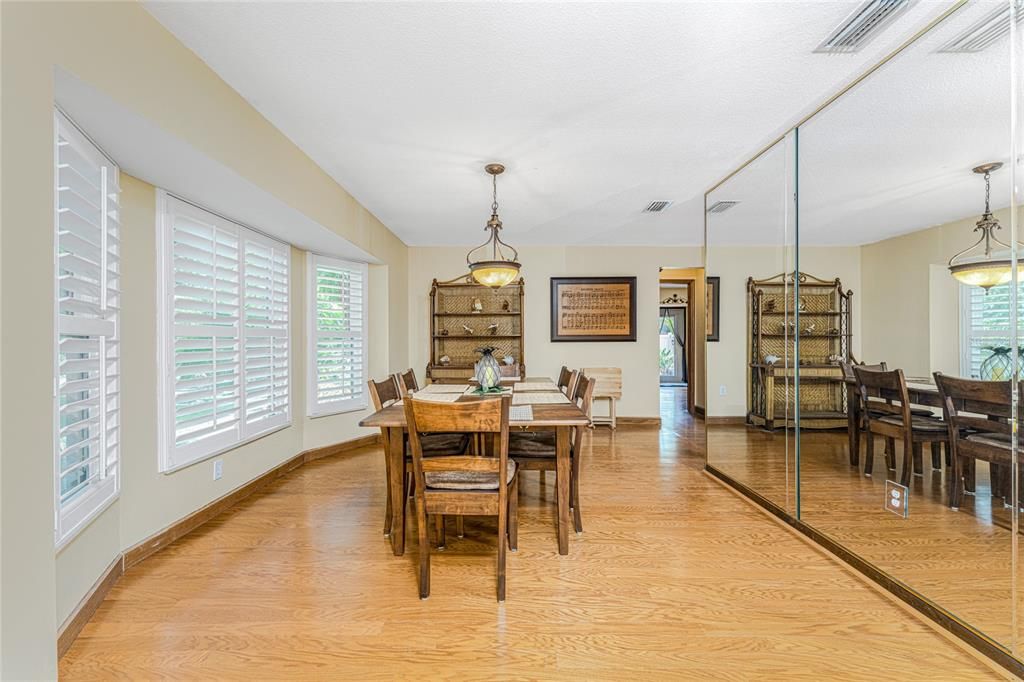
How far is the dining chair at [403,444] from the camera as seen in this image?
2.71 metres

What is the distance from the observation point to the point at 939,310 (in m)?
2.01

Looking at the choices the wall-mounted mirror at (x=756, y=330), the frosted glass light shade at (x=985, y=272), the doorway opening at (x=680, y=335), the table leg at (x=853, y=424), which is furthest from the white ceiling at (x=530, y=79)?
the doorway opening at (x=680, y=335)

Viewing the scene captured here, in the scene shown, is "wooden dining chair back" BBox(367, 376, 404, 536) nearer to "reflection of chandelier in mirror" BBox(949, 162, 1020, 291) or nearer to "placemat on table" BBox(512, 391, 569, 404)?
"placemat on table" BBox(512, 391, 569, 404)

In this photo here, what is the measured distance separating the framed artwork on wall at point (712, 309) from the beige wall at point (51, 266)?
3460 millimetres

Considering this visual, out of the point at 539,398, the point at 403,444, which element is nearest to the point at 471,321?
the point at 539,398

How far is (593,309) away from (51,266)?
537 cm

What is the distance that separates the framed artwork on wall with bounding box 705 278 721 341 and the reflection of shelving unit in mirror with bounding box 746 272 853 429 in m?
0.85

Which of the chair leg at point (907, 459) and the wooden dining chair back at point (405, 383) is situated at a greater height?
the wooden dining chair back at point (405, 383)

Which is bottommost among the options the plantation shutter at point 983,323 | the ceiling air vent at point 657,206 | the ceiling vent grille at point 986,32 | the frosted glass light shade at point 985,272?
the plantation shutter at point 983,323

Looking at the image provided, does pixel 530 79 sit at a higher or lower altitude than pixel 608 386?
higher

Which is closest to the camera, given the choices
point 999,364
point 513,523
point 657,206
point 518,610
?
point 999,364

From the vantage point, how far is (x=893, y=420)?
2291 millimetres

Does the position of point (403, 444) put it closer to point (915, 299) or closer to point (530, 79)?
point (530, 79)

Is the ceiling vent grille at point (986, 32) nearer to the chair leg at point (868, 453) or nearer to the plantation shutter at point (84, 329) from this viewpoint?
the chair leg at point (868, 453)
